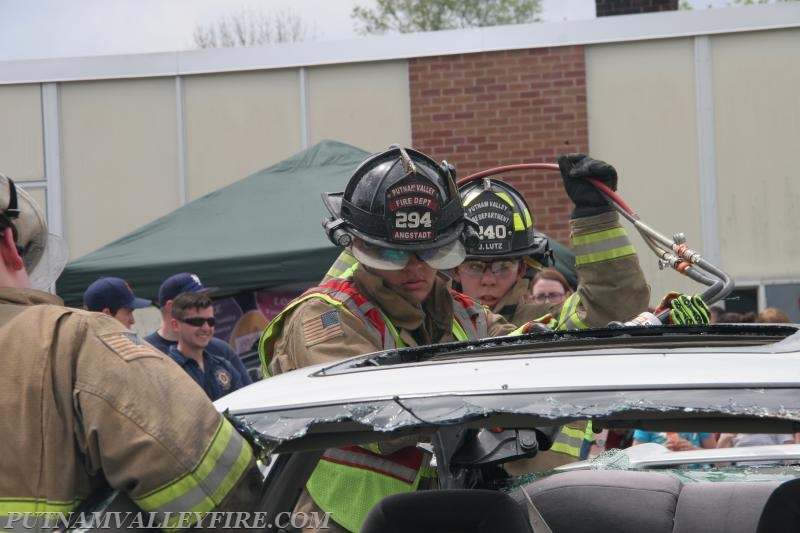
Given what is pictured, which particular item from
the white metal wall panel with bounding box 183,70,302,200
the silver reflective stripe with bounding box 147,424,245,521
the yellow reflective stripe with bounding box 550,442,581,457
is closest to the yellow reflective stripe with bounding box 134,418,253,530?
the silver reflective stripe with bounding box 147,424,245,521

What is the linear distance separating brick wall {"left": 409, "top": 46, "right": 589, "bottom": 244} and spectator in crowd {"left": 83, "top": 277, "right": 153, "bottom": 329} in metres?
4.62

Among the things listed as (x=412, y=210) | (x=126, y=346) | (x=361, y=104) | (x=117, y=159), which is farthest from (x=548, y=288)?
(x=117, y=159)

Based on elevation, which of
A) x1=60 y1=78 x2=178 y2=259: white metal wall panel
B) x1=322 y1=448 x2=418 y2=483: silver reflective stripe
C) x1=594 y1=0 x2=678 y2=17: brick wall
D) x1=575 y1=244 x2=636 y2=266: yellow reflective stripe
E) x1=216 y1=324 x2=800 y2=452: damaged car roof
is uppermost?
x1=594 y1=0 x2=678 y2=17: brick wall

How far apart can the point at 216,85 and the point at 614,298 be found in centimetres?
A: 818

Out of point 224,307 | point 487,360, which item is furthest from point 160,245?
point 487,360

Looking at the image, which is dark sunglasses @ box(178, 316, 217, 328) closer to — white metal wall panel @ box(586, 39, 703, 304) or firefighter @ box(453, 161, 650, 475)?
firefighter @ box(453, 161, 650, 475)

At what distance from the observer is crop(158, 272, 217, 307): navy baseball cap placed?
7.27 metres

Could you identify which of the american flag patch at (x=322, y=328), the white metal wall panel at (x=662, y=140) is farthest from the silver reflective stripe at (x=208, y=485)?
the white metal wall panel at (x=662, y=140)

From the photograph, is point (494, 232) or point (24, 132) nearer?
point (494, 232)

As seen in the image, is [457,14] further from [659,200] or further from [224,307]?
[224,307]

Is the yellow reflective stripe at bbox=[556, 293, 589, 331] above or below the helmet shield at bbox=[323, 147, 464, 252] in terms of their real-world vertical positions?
below

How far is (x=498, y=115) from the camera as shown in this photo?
37.1ft

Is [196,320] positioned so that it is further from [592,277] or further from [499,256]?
[592,277]

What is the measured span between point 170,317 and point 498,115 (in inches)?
200
